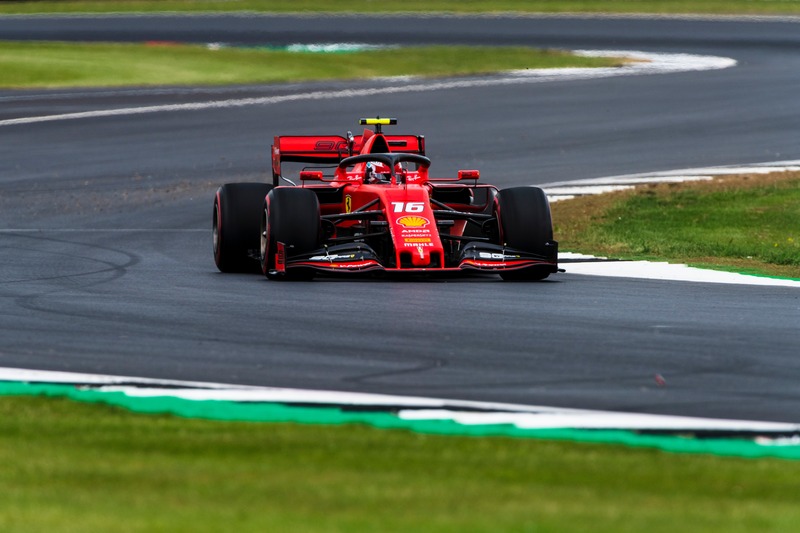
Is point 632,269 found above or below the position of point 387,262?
below

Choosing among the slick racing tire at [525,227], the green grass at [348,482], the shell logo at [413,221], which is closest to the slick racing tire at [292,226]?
the shell logo at [413,221]

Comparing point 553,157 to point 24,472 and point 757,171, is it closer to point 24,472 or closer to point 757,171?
point 757,171

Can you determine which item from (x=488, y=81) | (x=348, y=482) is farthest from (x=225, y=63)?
(x=348, y=482)

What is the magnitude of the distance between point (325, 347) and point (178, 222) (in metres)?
9.54

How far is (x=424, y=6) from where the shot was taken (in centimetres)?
5100

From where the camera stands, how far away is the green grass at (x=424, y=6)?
49.7 metres

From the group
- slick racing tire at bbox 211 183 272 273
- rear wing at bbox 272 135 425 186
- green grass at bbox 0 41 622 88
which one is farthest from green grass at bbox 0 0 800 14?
slick racing tire at bbox 211 183 272 273

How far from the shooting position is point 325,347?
30.0ft

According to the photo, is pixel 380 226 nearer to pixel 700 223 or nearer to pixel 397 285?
pixel 397 285

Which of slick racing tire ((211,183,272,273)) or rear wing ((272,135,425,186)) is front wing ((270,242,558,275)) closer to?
slick racing tire ((211,183,272,273))

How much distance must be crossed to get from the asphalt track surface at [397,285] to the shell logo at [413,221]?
51cm

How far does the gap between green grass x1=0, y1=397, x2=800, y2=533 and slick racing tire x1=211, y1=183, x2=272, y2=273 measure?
254 inches

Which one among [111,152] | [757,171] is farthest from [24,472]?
[111,152]

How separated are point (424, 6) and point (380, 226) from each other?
38789mm
